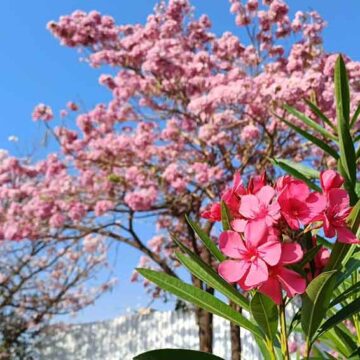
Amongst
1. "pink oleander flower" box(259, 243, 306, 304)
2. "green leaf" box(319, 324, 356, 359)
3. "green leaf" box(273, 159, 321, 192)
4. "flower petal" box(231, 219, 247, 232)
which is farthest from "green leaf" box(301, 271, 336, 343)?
"green leaf" box(273, 159, 321, 192)

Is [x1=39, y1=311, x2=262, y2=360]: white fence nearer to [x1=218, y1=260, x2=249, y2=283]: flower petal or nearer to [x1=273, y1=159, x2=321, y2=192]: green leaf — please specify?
[x1=273, y1=159, x2=321, y2=192]: green leaf

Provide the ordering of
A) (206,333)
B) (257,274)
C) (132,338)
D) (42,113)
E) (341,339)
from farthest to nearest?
(132,338), (42,113), (206,333), (341,339), (257,274)

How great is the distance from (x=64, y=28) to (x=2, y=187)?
210cm

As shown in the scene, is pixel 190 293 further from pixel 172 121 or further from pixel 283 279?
pixel 172 121

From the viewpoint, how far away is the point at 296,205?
32.9 inches

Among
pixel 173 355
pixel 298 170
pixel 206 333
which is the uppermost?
pixel 206 333

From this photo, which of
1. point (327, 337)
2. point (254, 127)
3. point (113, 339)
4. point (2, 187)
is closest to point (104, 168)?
point (2, 187)

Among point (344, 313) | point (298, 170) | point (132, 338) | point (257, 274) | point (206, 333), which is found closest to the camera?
point (257, 274)

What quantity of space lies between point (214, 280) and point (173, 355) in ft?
0.42

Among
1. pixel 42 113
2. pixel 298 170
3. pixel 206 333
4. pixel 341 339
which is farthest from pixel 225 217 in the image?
pixel 42 113

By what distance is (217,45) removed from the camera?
7227 millimetres

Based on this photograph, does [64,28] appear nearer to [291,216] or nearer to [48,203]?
[48,203]

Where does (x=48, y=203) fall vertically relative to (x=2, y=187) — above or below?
below

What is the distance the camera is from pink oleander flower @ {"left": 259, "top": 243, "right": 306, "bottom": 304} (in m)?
0.79
